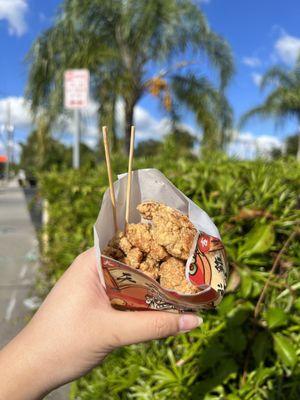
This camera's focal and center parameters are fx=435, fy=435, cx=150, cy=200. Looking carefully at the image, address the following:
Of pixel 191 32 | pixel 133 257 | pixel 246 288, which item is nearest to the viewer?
pixel 133 257

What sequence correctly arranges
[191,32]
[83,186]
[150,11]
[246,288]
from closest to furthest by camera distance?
1. [246,288]
2. [83,186]
3. [150,11]
4. [191,32]

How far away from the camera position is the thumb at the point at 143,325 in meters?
1.41

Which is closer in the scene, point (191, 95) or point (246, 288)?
point (246, 288)

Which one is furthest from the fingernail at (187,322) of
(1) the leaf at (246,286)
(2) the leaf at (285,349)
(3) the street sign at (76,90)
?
(3) the street sign at (76,90)

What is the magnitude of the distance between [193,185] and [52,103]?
9.43m

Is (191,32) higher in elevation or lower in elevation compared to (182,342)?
higher

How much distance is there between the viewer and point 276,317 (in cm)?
178

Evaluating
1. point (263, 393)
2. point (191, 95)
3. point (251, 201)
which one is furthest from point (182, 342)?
point (191, 95)

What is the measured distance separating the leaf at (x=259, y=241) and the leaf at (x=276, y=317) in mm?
247

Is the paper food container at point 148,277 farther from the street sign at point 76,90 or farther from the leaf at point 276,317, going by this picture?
the street sign at point 76,90

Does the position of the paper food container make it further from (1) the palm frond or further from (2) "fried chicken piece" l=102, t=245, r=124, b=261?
(1) the palm frond

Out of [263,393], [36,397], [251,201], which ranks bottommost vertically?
[263,393]

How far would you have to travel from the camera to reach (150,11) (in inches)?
400

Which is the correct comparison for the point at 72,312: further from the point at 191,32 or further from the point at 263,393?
the point at 191,32
